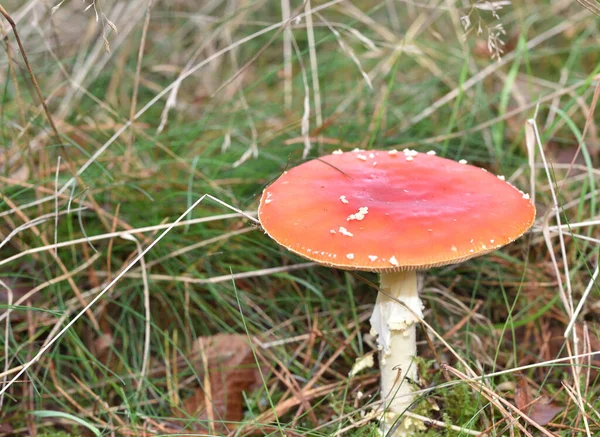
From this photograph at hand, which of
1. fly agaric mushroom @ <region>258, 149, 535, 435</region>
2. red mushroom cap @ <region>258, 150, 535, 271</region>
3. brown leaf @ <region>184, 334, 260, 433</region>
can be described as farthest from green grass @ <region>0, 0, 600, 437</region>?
red mushroom cap @ <region>258, 150, 535, 271</region>

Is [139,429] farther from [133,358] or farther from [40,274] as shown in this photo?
[40,274]

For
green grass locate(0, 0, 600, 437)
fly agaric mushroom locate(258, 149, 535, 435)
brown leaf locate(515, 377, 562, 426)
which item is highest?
fly agaric mushroom locate(258, 149, 535, 435)

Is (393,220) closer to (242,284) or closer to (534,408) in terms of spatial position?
(534,408)

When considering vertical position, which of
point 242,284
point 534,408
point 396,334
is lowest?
point 534,408

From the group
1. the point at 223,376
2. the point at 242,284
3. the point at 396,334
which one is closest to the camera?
the point at 396,334

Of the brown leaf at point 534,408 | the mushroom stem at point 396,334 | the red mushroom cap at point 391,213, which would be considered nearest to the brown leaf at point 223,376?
the mushroom stem at point 396,334

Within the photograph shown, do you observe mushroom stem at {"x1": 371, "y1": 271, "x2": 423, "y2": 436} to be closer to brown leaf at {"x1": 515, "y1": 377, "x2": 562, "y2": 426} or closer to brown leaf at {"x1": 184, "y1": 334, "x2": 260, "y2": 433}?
brown leaf at {"x1": 515, "y1": 377, "x2": 562, "y2": 426}

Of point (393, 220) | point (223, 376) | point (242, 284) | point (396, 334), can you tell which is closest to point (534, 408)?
point (396, 334)

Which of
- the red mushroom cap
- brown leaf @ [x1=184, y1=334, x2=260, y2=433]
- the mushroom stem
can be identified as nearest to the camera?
the red mushroom cap
